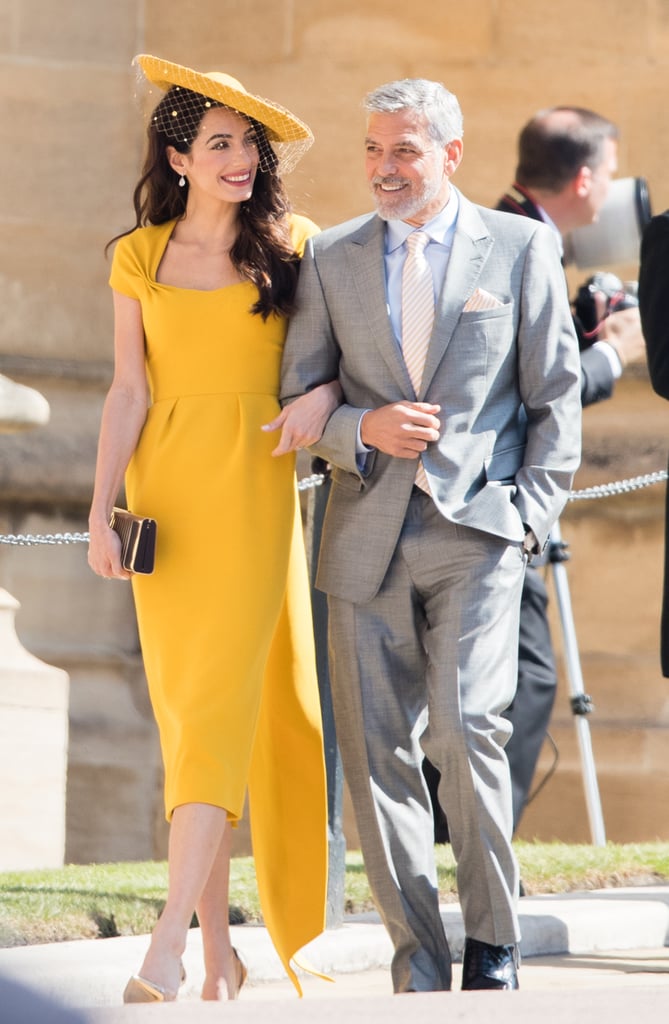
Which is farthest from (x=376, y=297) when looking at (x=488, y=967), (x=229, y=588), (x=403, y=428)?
(x=488, y=967)

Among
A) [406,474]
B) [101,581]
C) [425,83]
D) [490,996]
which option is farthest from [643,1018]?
[101,581]

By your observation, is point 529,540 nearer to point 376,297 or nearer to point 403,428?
point 403,428

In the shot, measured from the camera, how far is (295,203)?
824 centimetres

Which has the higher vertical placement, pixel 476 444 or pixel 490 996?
pixel 476 444

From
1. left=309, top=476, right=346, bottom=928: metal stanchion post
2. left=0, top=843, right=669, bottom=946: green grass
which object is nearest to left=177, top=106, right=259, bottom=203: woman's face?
left=309, top=476, right=346, bottom=928: metal stanchion post

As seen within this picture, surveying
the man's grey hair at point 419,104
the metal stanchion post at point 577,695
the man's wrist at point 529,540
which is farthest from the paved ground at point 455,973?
the man's grey hair at point 419,104

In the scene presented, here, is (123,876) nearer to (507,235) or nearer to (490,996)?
(507,235)

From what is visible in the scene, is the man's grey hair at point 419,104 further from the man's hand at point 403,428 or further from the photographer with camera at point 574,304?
the photographer with camera at point 574,304

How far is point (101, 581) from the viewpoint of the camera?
8281 mm

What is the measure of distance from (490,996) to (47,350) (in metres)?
5.89

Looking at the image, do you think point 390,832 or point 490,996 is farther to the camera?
point 390,832

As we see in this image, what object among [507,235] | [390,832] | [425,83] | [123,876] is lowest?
[123,876]

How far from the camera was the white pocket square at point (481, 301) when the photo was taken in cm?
388

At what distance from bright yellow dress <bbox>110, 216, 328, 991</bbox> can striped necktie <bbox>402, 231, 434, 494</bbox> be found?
11.6 inches
